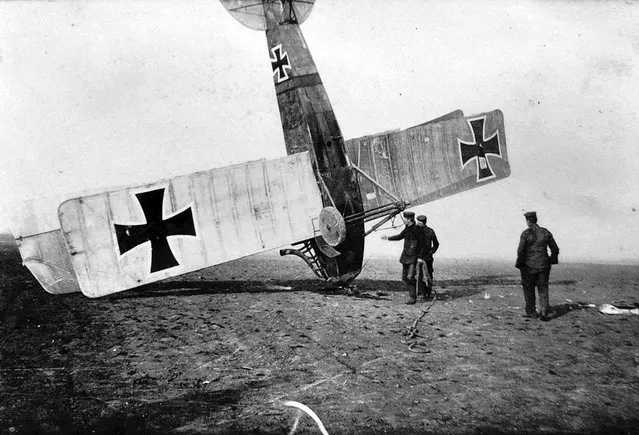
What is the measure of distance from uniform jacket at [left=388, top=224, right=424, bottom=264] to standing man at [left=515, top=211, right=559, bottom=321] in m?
2.04

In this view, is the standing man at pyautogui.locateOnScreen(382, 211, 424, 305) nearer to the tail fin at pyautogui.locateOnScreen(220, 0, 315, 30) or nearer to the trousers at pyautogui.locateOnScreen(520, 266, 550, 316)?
the trousers at pyautogui.locateOnScreen(520, 266, 550, 316)

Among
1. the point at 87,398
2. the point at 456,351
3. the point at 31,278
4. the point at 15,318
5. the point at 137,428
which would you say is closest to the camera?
the point at 137,428

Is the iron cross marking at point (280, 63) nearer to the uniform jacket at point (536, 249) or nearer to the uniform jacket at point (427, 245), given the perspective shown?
the uniform jacket at point (427, 245)

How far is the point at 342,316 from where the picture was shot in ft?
26.3

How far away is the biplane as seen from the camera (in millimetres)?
7953

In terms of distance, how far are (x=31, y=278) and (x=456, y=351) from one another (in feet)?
36.2

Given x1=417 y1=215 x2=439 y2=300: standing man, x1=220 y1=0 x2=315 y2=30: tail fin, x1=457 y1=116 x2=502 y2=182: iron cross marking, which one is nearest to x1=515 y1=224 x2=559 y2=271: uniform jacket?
x1=417 y1=215 x2=439 y2=300: standing man

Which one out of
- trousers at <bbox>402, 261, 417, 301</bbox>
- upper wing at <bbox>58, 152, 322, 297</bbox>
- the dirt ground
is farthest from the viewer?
trousers at <bbox>402, 261, 417, 301</bbox>

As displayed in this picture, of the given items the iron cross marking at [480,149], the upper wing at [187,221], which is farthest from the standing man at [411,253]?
the iron cross marking at [480,149]

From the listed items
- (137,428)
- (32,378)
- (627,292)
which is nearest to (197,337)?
(32,378)

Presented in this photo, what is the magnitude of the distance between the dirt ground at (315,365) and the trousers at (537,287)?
0.28 meters

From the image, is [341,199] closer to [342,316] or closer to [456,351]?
[342,316]

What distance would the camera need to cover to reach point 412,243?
9.15 m

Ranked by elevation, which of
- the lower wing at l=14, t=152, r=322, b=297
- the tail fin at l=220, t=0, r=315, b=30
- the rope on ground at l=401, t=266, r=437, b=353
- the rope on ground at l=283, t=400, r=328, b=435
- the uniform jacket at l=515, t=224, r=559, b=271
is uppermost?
the tail fin at l=220, t=0, r=315, b=30
